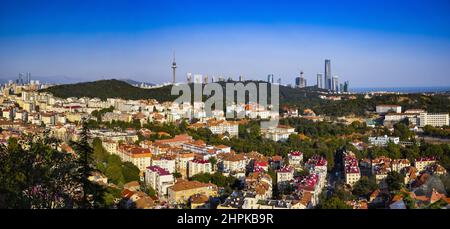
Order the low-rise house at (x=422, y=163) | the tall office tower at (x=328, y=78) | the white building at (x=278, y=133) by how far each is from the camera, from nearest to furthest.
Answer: the low-rise house at (x=422, y=163), the white building at (x=278, y=133), the tall office tower at (x=328, y=78)

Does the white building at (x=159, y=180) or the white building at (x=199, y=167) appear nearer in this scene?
the white building at (x=159, y=180)

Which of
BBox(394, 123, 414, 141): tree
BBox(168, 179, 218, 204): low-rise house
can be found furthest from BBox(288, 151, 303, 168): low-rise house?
BBox(394, 123, 414, 141): tree

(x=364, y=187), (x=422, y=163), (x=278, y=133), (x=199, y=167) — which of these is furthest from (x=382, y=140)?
(x=199, y=167)

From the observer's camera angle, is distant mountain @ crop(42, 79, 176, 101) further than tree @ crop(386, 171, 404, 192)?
Yes

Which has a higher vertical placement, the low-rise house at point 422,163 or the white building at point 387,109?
the white building at point 387,109

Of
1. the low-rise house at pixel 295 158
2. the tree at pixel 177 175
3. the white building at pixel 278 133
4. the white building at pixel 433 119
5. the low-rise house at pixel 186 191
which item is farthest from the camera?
the white building at pixel 433 119

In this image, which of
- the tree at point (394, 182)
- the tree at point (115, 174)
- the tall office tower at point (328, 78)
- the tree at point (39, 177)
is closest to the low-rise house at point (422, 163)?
the tree at point (394, 182)

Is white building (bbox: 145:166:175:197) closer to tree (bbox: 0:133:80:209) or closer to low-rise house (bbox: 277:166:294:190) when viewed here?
low-rise house (bbox: 277:166:294:190)

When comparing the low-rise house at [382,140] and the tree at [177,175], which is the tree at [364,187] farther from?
the low-rise house at [382,140]
